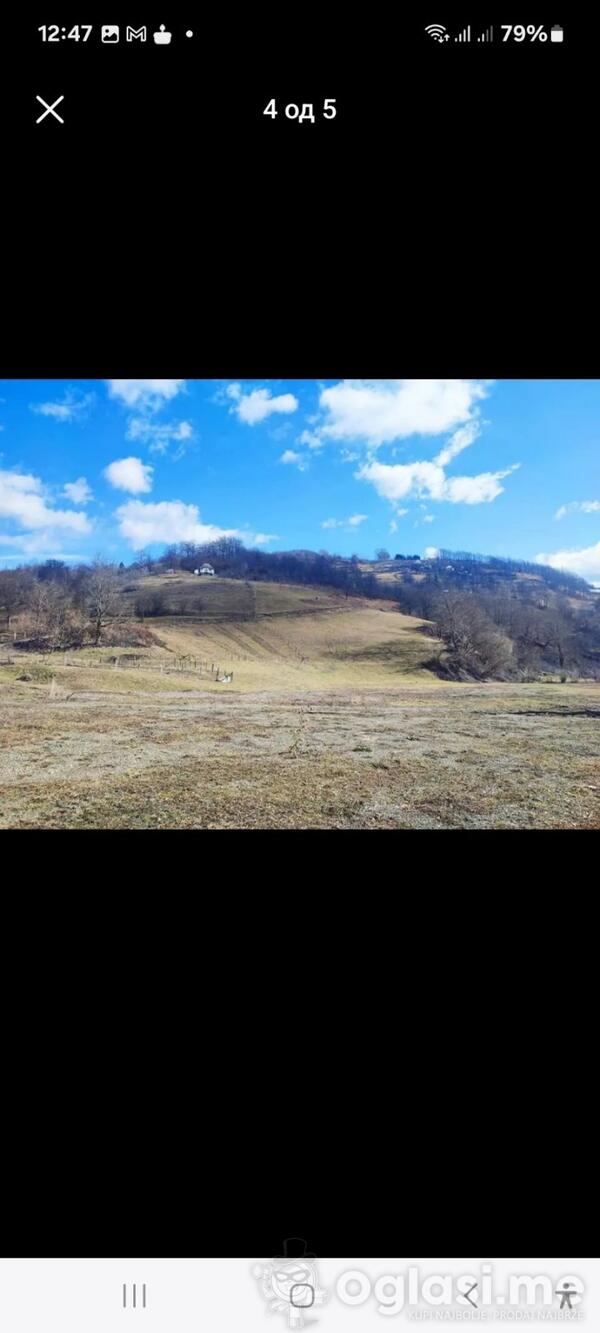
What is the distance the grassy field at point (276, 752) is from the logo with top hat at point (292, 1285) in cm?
221

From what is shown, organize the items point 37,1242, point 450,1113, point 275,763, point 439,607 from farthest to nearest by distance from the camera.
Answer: point 439,607, point 275,763, point 450,1113, point 37,1242

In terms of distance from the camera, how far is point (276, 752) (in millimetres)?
5949

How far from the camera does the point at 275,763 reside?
5.43 metres

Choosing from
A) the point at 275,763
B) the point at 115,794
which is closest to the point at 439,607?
the point at 275,763

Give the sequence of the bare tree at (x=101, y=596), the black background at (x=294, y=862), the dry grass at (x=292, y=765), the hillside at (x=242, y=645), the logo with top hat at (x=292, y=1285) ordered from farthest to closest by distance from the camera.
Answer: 1. the bare tree at (x=101, y=596)
2. the hillside at (x=242, y=645)
3. the dry grass at (x=292, y=765)
4. the black background at (x=294, y=862)
5. the logo with top hat at (x=292, y=1285)

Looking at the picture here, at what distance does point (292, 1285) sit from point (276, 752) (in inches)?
180

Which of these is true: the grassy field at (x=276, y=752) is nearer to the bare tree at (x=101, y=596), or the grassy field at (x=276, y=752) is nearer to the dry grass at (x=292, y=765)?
the dry grass at (x=292, y=765)

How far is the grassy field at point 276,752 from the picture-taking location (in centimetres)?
396

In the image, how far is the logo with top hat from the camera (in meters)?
1.42

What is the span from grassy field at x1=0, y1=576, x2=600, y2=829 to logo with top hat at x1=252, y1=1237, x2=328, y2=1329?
221 centimetres
